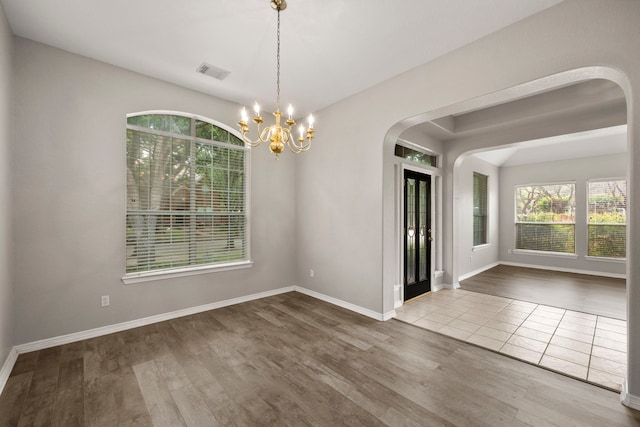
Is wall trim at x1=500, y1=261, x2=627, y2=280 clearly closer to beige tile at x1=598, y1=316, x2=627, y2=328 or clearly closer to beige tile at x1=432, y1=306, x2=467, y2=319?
beige tile at x1=598, y1=316, x2=627, y2=328

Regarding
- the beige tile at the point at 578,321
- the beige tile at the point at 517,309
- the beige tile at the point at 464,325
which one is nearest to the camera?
the beige tile at the point at 464,325

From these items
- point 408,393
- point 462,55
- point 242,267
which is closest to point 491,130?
point 462,55

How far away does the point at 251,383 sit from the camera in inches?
86.5

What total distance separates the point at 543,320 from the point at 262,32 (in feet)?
16.0

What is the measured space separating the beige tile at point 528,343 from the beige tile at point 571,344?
16 cm

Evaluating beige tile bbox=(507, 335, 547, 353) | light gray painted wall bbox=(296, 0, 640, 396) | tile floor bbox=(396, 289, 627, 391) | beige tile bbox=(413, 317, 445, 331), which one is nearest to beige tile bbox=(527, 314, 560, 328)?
tile floor bbox=(396, 289, 627, 391)

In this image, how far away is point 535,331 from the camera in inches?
125

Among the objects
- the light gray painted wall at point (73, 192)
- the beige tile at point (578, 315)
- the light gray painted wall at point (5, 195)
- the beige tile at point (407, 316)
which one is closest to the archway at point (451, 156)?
the beige tile at point (407, 316)

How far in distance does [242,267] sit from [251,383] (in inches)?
85.4

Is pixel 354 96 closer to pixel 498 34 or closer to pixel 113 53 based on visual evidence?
pixel 498 34

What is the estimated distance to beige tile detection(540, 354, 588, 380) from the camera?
2318 millimetres

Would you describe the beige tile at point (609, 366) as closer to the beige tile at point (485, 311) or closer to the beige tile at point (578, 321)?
the beige tile at point (578, 321)

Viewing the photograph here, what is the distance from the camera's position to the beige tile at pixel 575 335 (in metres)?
2.97

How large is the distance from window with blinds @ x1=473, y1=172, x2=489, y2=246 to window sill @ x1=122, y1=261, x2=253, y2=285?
545 cm
